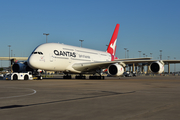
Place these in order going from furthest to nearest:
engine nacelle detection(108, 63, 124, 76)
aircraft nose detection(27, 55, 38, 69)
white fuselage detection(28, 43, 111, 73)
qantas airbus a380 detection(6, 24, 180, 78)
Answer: engine nacelle detection(108, 63, 124, 76) → qantas airbus a380 detection(6, 24, 180, 78) → white fuselage detection(28, 43, 111, 73) → aircraft nose detection(27, 55, 38, 69)

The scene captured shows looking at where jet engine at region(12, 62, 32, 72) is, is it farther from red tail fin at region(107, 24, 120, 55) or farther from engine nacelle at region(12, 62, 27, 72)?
red tail fin at region(107, 24, 120, 55)

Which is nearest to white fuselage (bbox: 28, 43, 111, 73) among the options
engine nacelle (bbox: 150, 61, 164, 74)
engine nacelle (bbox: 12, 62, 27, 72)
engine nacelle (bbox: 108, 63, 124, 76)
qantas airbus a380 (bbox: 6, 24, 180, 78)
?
qantas airbus a380 (bbox: 6, 24, 180, 78)

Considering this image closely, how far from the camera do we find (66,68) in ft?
106

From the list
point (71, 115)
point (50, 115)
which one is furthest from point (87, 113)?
point (50, 115)

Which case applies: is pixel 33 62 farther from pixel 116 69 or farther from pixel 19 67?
pixel 116 69

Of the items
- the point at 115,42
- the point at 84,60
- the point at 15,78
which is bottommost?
the point at 15,78

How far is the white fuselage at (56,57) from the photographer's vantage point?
28.7 metres

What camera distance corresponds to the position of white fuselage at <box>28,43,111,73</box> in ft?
94.0

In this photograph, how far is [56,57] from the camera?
30375 millimetres

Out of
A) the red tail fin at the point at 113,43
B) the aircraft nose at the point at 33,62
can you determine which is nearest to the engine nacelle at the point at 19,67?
the aircraft nose at the point at 33,62

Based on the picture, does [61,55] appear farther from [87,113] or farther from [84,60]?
[87,113]

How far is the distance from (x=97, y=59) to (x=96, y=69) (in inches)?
143

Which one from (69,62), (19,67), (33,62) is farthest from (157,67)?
(19,67)

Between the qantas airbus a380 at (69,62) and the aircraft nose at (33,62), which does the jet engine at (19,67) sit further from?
the aircraft nose at (33,62)
